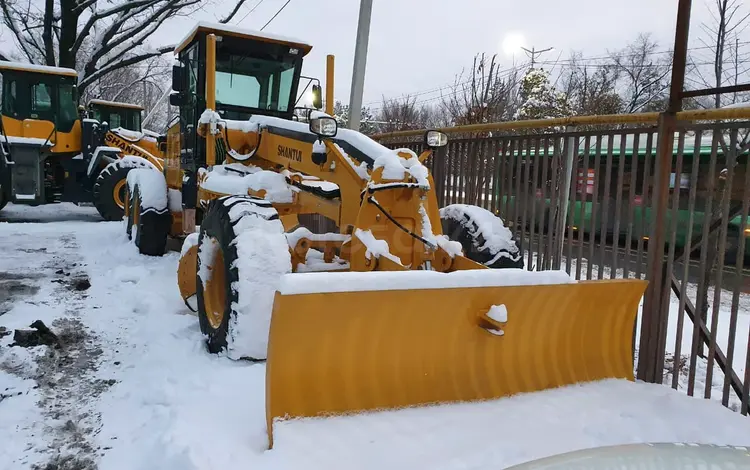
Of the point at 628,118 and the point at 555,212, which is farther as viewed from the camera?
the point at 555,212

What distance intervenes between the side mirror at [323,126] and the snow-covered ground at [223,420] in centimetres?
172

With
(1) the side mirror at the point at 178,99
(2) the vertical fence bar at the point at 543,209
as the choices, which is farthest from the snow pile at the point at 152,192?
(2) the vertical fence bar at the point at 543,209

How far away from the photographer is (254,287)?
12.5 ft

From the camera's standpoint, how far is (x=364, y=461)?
2711mm

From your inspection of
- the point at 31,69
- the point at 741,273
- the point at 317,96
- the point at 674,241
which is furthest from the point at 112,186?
the point at 741,273

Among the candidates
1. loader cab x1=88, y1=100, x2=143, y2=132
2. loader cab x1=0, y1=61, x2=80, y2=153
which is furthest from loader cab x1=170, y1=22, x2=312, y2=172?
loader cab x1=88, y1=100, x2=143, y2=132

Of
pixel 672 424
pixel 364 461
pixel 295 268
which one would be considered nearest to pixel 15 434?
pixel 364 461

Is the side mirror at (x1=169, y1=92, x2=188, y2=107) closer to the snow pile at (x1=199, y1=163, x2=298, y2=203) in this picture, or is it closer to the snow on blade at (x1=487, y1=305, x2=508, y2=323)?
the snow pile at (x1=199, y1=163, x2=298, y2=203)

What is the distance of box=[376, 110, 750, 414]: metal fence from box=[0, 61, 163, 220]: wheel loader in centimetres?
880

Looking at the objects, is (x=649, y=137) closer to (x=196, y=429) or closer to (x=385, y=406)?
(x=385, y=406)

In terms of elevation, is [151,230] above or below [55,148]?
below

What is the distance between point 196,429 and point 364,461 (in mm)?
927

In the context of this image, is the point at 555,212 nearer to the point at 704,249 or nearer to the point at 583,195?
the point at 583,195

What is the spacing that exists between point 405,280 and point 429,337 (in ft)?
1.29
